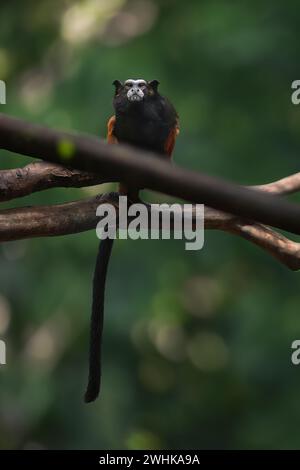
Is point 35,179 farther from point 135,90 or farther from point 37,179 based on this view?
point 135,90

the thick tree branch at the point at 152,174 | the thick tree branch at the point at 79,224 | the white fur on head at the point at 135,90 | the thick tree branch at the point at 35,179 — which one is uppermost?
the white fur on head at the point at 135,90

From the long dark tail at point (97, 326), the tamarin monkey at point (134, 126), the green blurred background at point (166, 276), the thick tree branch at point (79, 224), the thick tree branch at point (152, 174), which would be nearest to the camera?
the thick tree branch at point (152, 174)

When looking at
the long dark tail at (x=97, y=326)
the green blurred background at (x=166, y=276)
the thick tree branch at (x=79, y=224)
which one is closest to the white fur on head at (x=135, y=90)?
the thick tree branch at (x=79, y=224)

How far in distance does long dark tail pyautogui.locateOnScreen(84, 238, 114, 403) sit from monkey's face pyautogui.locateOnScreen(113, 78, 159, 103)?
0.45 m

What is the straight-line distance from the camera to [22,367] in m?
6.49

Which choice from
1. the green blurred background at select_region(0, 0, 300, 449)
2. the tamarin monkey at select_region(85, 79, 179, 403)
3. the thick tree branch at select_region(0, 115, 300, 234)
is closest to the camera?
the thick tree branch at select_region(0, 115, 300, 234)

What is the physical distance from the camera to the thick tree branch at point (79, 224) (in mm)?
2586

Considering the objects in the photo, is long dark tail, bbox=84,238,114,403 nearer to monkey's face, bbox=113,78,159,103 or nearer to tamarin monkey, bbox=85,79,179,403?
tamarin monkey, bbox=85,79,179,403

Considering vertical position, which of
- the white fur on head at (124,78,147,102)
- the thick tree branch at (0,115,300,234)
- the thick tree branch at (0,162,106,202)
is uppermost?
the white fur on head at (124,78,147,102)

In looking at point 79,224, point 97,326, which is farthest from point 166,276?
point 79,224

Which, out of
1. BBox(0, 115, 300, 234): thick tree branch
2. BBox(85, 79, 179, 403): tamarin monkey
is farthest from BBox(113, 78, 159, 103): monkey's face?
BBox(0, 115, 300, 234): thick tree branch

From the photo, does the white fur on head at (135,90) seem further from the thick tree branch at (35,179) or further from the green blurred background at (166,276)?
the green blurred background at (166,276)

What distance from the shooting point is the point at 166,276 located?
631 cm

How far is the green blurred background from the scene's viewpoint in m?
6.09
